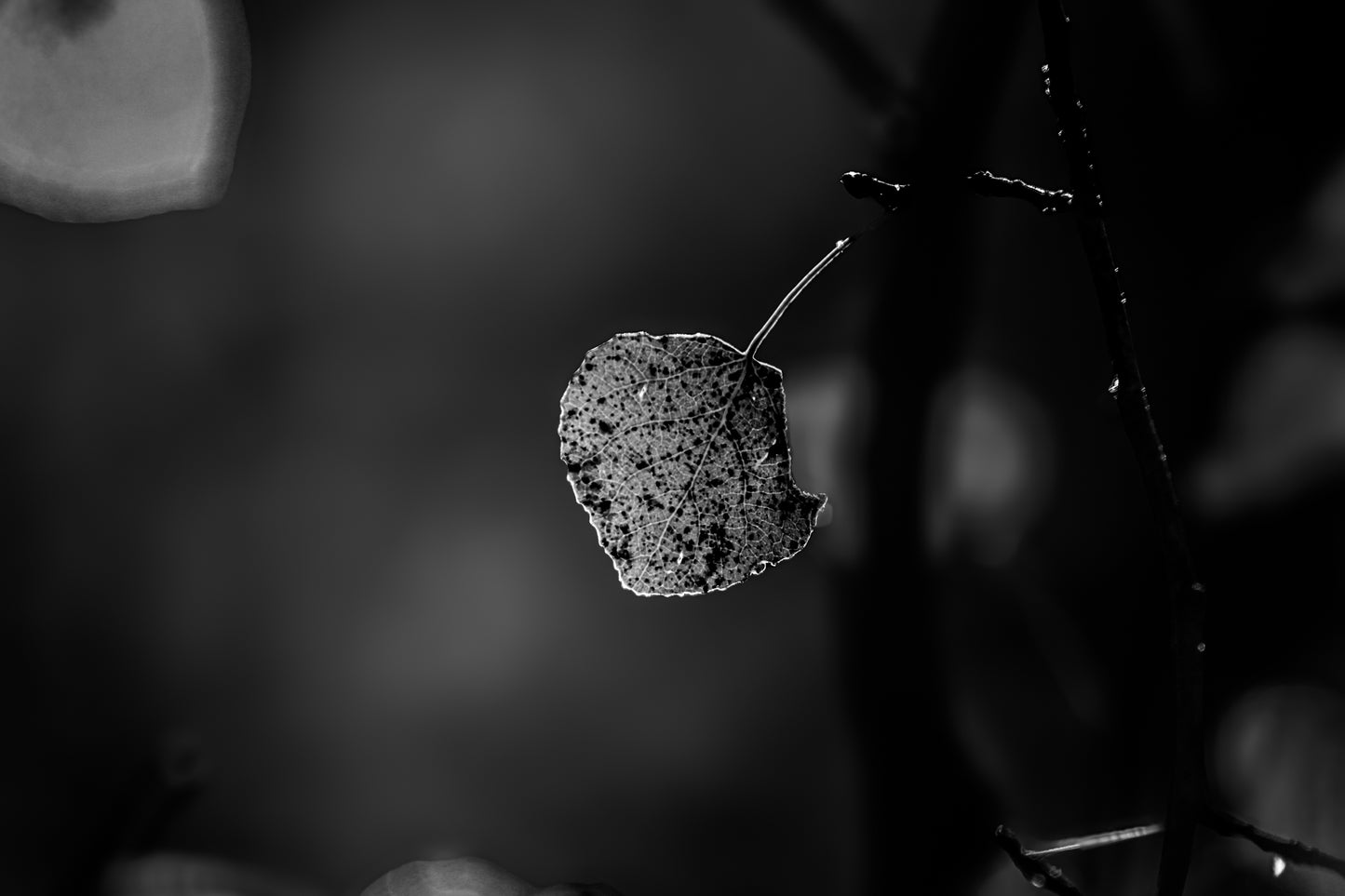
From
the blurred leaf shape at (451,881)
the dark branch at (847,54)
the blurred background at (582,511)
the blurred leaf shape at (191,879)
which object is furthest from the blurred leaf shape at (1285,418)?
the blurred leaf shape at (191,879)

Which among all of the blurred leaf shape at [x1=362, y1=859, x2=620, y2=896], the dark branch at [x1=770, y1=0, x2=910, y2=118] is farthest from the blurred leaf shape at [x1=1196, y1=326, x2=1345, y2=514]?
the blurred leaf shape at [x1=362, y1=859, x2=620, y2=896]

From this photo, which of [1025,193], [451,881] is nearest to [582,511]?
[451,881]

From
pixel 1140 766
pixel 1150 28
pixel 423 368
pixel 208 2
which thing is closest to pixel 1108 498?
pixel 1140 766

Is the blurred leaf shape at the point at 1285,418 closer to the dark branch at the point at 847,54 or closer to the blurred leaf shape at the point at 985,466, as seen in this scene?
the blurred leaf shape at the point at 985,466

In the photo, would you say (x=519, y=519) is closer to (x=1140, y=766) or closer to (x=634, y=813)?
(x=634, y=813)

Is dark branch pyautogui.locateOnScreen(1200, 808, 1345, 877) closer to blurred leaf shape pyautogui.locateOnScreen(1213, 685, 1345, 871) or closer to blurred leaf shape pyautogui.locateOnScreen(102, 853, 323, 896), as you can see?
blurred leaf shape pyautogui.locateOnScreen(1213, 685, 1345, 871)

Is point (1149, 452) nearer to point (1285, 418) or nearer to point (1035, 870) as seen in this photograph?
point (1035, 870)
